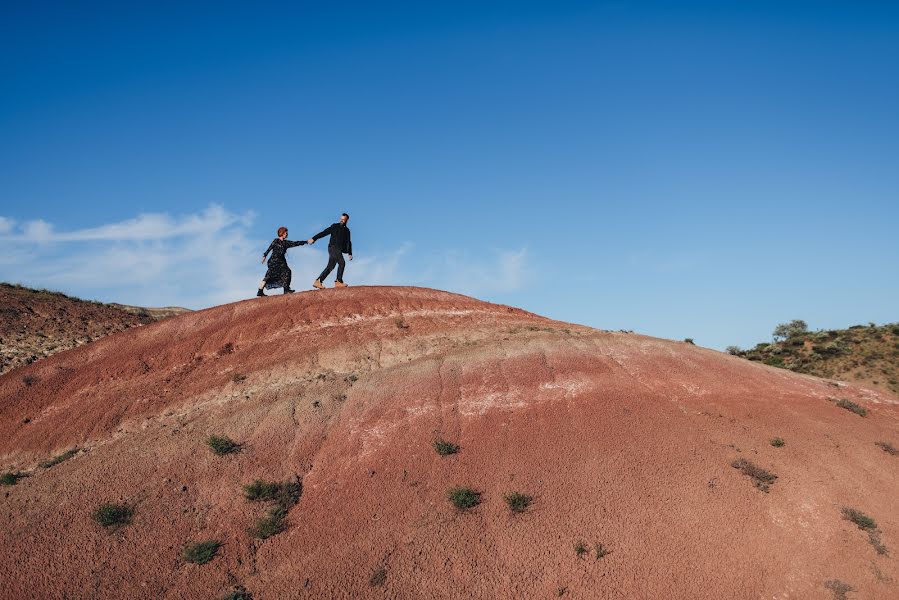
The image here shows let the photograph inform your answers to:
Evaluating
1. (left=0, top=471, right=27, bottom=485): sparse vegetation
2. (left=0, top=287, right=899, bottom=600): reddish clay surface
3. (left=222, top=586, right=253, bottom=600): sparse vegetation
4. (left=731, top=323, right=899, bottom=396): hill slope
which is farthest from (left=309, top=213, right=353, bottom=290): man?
(left=731, top=323, right=899, bottom=396): hill slope

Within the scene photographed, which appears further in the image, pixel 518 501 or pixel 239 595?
pixel 518 501

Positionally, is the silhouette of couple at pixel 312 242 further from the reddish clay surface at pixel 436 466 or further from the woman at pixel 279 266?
the reddish clay surface at pixel 436 466

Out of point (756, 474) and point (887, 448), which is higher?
point (887, 448)

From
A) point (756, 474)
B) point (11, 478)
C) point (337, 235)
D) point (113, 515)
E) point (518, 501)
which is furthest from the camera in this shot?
point (337, 235)

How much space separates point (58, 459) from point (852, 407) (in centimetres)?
2148

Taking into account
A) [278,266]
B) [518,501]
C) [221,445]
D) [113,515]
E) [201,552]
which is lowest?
[201,552]

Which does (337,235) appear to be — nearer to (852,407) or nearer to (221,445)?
(221,445)

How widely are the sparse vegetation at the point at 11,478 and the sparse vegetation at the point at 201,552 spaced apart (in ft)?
18.0

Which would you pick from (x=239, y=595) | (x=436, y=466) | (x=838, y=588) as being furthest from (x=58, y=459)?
(x=838, y=588)

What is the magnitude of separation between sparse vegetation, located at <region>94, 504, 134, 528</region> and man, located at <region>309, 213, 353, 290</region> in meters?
12.1

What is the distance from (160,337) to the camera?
19.8 meters

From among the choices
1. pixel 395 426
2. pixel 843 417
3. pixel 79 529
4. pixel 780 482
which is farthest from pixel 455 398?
pixel 843 417

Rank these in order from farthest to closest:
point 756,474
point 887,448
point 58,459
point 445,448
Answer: point 58,459 < point 887,448 < point 445,448 < point 756,474

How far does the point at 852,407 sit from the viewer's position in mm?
15961
